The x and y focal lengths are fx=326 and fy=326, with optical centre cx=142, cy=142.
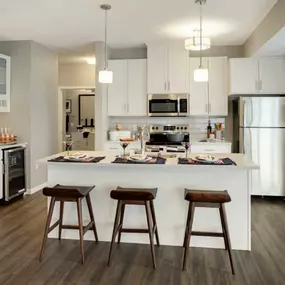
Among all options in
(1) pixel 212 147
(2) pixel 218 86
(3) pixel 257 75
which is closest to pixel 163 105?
(2) pixel 218 86

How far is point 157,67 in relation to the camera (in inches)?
222

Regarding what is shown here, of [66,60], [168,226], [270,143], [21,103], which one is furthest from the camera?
[66,60]

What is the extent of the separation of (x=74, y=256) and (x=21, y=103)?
3.21 meters

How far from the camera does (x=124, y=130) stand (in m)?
6.10

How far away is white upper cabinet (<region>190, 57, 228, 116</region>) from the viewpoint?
5.56m

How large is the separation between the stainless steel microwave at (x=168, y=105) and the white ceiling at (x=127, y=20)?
0.97 meters

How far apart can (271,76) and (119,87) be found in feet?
8.31

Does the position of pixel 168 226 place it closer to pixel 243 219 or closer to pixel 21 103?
pixel 243 219

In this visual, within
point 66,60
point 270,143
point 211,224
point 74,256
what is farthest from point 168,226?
point 66,60

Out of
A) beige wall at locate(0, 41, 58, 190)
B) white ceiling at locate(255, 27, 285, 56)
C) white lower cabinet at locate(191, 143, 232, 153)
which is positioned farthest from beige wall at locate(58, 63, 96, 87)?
white ceiling at locate(255, 27, 285, 56)

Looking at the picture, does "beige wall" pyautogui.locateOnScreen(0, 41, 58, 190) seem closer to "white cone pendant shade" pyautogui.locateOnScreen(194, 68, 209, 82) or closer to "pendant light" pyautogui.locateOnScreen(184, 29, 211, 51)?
"pendant light" pyautogui.locateOnScreen(184, 29, 211, 51)

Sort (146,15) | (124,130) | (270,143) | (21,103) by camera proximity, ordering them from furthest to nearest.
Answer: (124,130) < (21,103) < (270,143) < (146,15)

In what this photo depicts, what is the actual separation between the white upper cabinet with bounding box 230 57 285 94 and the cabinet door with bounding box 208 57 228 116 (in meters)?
0.26

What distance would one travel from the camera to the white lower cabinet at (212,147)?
5.34 meters
